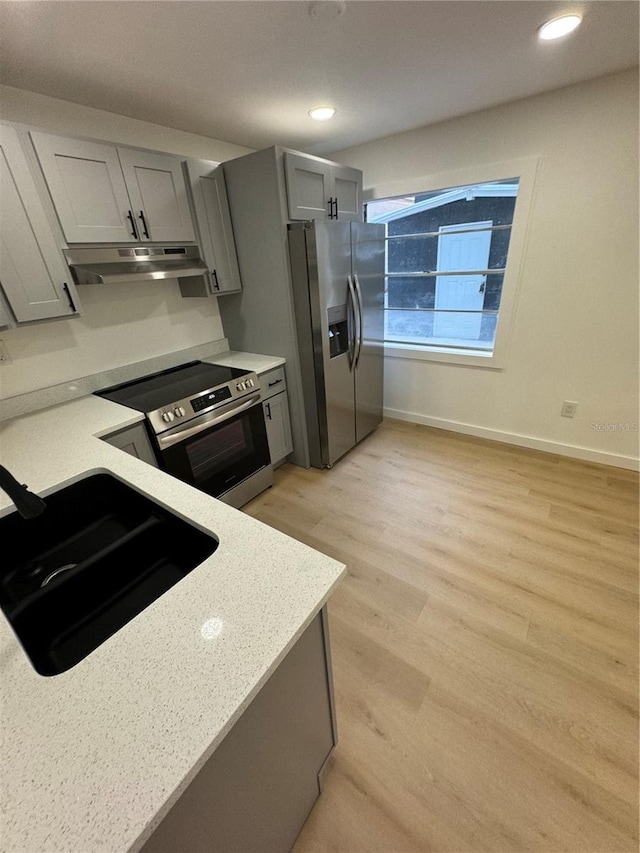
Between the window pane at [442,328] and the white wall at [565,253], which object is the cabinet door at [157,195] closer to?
the white wall at [565,253]

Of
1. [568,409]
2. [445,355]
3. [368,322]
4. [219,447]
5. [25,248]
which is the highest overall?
[25,248]

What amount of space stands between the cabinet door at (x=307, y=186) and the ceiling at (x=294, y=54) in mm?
279

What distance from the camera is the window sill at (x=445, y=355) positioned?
116 inches

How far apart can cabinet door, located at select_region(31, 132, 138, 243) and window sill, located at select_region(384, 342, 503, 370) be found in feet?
7.74

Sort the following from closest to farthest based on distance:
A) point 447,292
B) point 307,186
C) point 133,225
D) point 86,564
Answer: point 86,564
point 133,225
point 307,186
point 447,292

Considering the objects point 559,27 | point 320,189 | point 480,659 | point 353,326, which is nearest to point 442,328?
point 353,326

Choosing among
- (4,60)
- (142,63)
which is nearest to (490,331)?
(142,63)

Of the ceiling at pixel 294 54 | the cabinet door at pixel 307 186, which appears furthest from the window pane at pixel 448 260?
the cabinet door at pixel 307 186

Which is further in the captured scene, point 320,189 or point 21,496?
point 320,189

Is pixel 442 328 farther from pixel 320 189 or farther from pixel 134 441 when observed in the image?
pixel 134 441

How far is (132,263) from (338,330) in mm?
1355

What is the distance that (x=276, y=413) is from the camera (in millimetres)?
2625

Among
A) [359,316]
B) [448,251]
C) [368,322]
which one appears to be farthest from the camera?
[448,251]

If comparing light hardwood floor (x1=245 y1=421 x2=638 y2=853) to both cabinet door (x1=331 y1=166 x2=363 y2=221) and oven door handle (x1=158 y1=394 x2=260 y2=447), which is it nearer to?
oven door handle (x1=158 y1=394 x2=260 y2=447)
